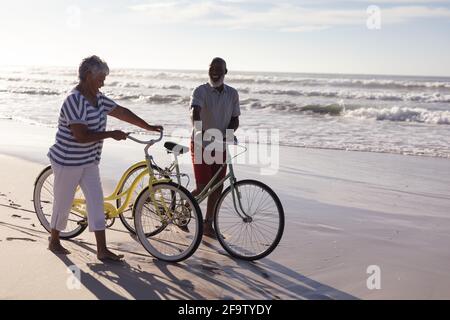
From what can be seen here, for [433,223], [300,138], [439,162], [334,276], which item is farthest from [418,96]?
[334,276]

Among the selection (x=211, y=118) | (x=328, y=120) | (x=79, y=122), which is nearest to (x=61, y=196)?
(x=79, y=122)

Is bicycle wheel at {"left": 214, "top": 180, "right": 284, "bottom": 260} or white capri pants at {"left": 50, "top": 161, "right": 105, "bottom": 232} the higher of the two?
white capri pants at {"left": 50, "top": 161, "right": 105, "bottom": 232}

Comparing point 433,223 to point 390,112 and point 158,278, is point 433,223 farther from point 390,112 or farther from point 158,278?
point 390,112

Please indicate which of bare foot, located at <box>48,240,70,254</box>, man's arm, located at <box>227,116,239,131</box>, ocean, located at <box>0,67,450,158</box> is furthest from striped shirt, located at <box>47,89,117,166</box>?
ocean, located at <box>0,67,450,158</box>

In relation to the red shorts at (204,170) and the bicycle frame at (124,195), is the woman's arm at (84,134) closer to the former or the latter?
the bicycle frame at (124,195)

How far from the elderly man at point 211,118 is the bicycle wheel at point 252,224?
218 mm

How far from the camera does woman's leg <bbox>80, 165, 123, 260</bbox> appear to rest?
4.69m

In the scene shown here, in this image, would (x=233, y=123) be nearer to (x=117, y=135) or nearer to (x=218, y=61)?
(x=218, y=61)

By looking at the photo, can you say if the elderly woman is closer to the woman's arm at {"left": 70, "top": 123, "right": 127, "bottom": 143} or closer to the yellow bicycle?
the woman's arm at {"left": 70, "top": 123, "right": 127, "bottom": 143}

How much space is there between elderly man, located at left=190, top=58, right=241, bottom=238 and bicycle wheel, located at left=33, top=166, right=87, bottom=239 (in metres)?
1.17

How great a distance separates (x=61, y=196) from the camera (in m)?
4.71

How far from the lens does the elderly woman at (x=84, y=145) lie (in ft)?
14.5

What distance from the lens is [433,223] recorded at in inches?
Result: 248
